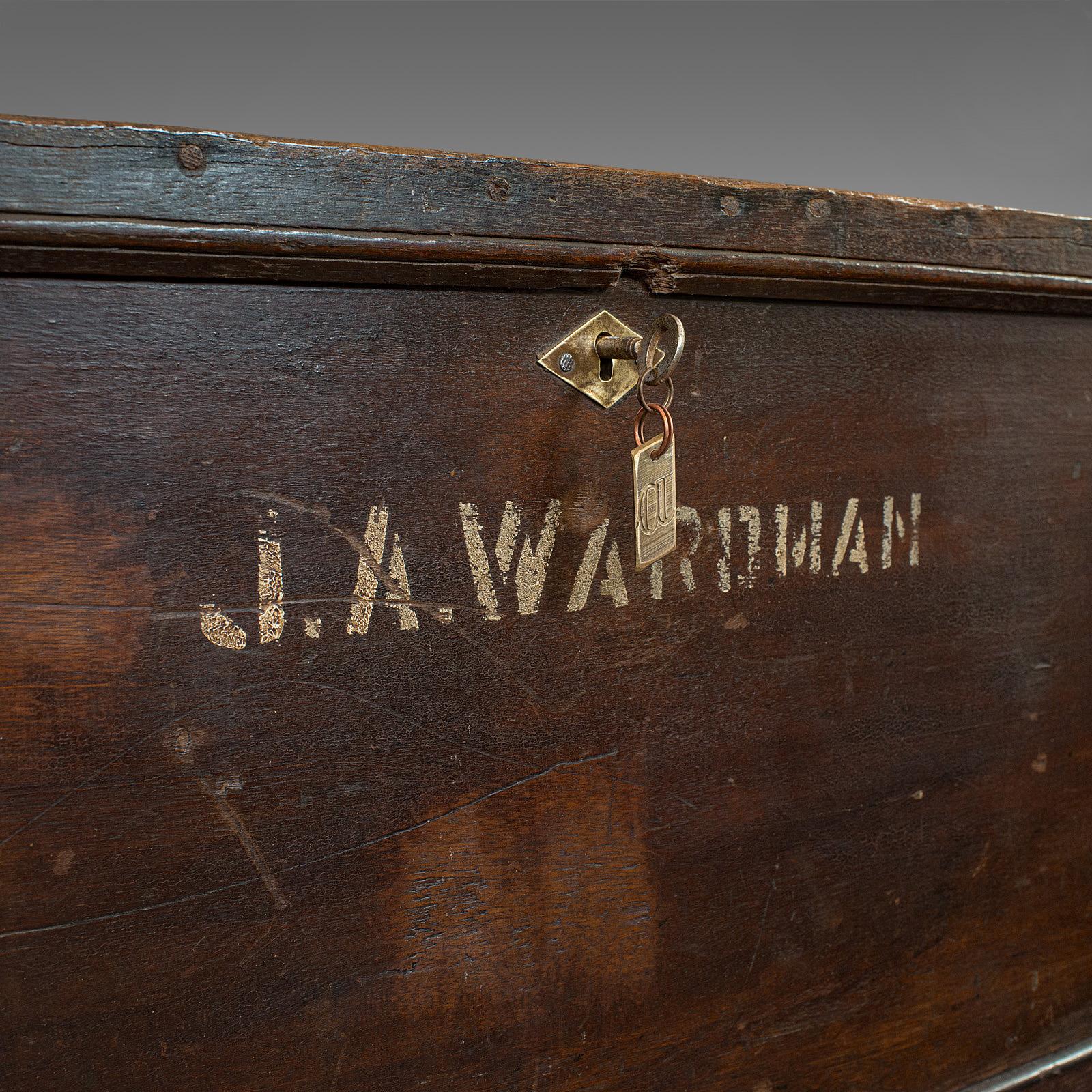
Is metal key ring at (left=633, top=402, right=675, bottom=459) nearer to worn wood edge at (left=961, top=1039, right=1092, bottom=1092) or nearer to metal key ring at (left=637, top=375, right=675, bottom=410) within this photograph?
metal key ring at (left=637, top=375, right=675, bottom=410)

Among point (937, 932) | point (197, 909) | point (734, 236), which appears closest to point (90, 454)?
point (197, 909)

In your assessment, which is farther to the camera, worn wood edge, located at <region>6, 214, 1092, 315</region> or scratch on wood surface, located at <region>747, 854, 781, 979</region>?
scratch on wood surface, located at <region>747, 854, 781, 979</region>

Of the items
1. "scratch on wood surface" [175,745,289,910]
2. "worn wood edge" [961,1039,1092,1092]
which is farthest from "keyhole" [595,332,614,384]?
"worn wood edge" [961,1039,1092,1092]

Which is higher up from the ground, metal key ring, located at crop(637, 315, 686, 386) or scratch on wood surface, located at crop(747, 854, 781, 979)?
metal key ring, located at crop(637, 315, 686, 386)

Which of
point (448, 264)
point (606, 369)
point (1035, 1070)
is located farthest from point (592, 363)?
point (1035, 1070)

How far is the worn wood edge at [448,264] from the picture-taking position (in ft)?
1.63

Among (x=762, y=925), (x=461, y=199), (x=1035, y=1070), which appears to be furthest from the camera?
(x=1035, y=1070)

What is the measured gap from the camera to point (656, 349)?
0.64 meters

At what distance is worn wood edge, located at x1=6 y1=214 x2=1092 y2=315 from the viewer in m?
0.50

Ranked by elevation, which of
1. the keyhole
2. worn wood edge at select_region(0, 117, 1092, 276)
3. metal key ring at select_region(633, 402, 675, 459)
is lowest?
metal key ring at select_region(633, 402, 675, 459)

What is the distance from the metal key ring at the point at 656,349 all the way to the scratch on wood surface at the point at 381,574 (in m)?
0.19

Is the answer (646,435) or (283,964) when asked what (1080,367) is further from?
(283,964)

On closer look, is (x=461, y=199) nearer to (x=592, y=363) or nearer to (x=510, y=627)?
(x=592, y=363)

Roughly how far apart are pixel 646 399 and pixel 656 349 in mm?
33
